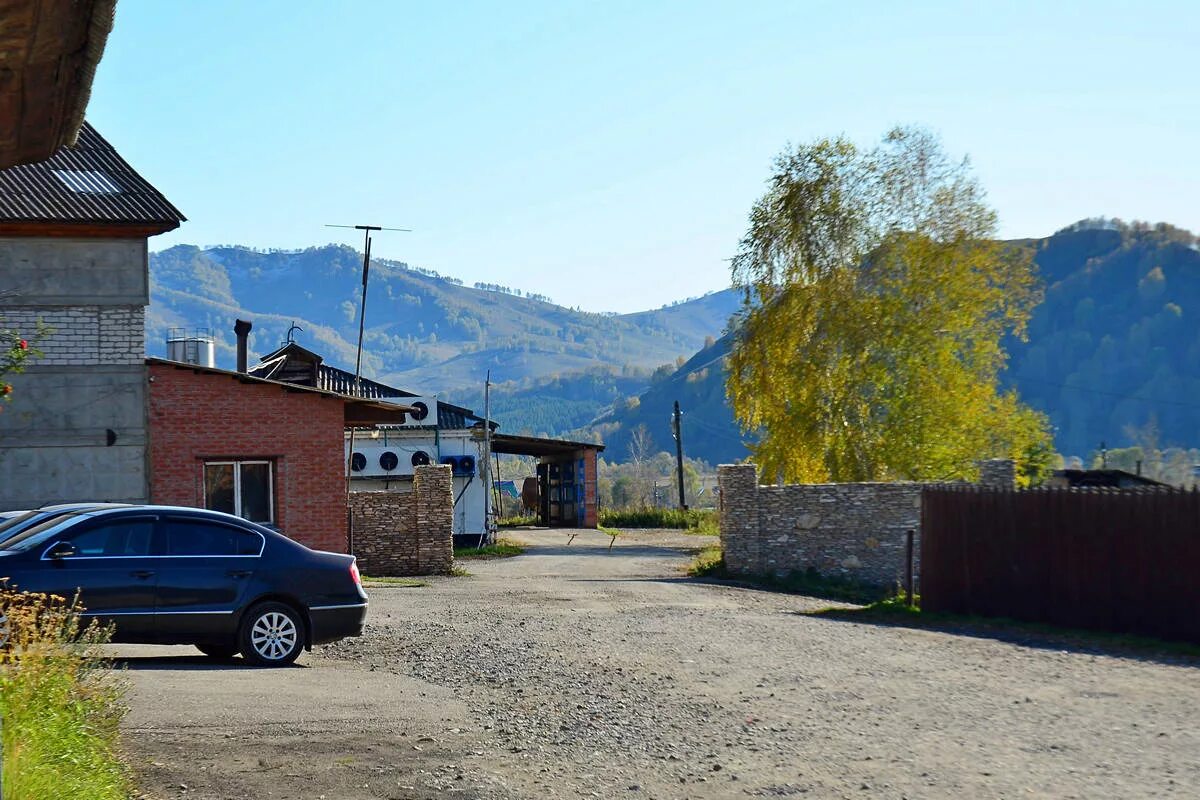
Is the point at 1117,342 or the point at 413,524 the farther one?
the point at 1117,342

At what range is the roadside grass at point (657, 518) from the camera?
5981 cm

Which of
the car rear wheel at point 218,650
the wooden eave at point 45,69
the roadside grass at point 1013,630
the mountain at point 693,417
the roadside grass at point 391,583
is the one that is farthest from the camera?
the mountain at point 693,417

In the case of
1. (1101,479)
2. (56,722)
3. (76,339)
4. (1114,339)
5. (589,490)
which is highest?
(1114,339)

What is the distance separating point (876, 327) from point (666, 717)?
89.2 feet

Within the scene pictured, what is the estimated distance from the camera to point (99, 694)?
29.3ft

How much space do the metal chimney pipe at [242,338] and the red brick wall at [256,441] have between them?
34.6 feet

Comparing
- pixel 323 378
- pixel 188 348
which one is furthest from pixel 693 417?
pixel 188 348

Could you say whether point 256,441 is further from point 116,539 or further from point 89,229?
point 116,539

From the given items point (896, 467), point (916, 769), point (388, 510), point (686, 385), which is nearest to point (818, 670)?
point (916, 769)

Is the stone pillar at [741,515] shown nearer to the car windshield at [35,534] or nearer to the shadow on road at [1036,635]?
the shadow on road at [1036,635]

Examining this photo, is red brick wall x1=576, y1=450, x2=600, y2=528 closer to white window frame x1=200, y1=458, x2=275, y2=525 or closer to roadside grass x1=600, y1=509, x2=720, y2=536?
roadside grass x1=600, y1=509, x2=720, y2=536

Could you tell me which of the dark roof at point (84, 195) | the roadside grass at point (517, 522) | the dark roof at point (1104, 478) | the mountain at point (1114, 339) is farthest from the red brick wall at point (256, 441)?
the mountain at point (1114, 339)

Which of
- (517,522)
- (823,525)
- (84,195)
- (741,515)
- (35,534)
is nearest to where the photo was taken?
(35,534)

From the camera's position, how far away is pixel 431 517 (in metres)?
31.5
